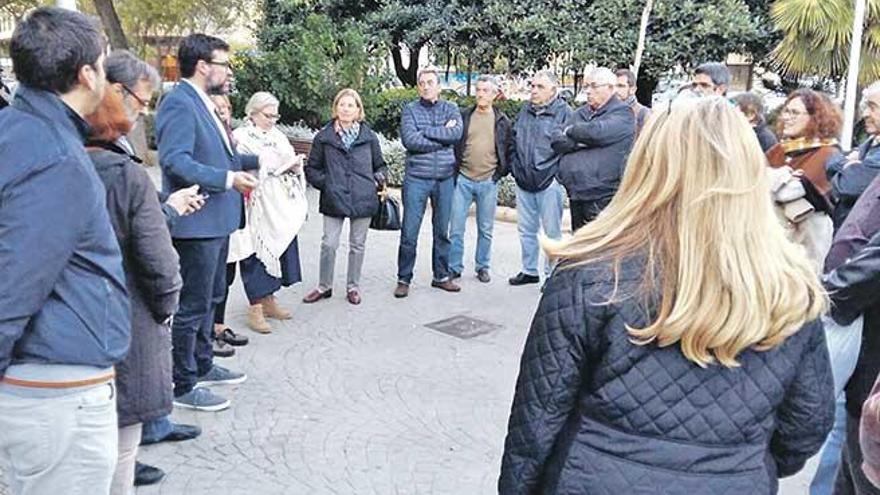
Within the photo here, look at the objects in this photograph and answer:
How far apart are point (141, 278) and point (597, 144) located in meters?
4.08

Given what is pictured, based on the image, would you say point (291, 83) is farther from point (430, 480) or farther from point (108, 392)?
point (108, 392)

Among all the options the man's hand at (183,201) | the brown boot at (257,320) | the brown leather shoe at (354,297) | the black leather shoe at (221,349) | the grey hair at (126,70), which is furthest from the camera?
the brown leather shoe at (354,297)

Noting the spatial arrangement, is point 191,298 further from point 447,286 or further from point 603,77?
point 603,77

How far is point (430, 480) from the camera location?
3826 mm

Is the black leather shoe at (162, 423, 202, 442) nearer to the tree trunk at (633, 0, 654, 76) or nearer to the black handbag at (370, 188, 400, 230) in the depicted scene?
the black handbag at (370, 188, 400, 230)

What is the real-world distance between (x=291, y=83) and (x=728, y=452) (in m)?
11.9

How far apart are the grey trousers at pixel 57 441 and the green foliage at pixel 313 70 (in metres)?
10.8

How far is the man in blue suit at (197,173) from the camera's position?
4.08 m

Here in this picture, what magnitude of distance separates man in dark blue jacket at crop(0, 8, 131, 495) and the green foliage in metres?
10.7

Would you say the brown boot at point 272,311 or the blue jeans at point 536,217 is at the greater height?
the blue jeans at point 536,217

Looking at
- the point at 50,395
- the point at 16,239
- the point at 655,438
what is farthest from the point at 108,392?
the point at 655,438

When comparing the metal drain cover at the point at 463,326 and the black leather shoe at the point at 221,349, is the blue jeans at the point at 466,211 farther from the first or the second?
the black leather shoe at the point at 221,349

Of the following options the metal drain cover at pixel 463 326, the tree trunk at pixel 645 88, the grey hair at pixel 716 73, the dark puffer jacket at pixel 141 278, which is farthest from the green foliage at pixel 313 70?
the dark puffer jacket at pixel 141 278

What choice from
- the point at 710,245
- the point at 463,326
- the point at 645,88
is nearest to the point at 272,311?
the point at 463,326
